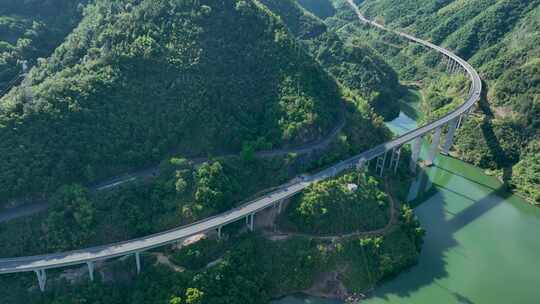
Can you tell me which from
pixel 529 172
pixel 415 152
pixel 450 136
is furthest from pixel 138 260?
pixel 529 172

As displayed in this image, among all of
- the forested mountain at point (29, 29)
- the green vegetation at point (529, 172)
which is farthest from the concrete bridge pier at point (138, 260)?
the green vegetation at point (529, 172)

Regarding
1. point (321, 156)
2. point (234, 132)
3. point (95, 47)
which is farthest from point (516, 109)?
point (95, 47)

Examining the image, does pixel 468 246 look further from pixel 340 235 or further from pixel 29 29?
pixel 29 29

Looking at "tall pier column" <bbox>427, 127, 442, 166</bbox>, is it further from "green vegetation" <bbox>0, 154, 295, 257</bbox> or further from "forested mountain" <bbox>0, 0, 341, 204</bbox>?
"green vegetation" <bbox>0, 154, 295, 257</bbox>

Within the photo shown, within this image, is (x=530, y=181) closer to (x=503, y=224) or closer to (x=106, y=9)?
(x=503, y=224)

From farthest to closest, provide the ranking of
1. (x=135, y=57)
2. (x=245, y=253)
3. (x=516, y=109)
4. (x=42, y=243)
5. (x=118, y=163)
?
(x=516, y=109), (x=135, y=57), (x=118, y=163), (x=245, y=253), (x=42, y=243)

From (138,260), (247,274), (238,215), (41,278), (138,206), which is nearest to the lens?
(41,278)
